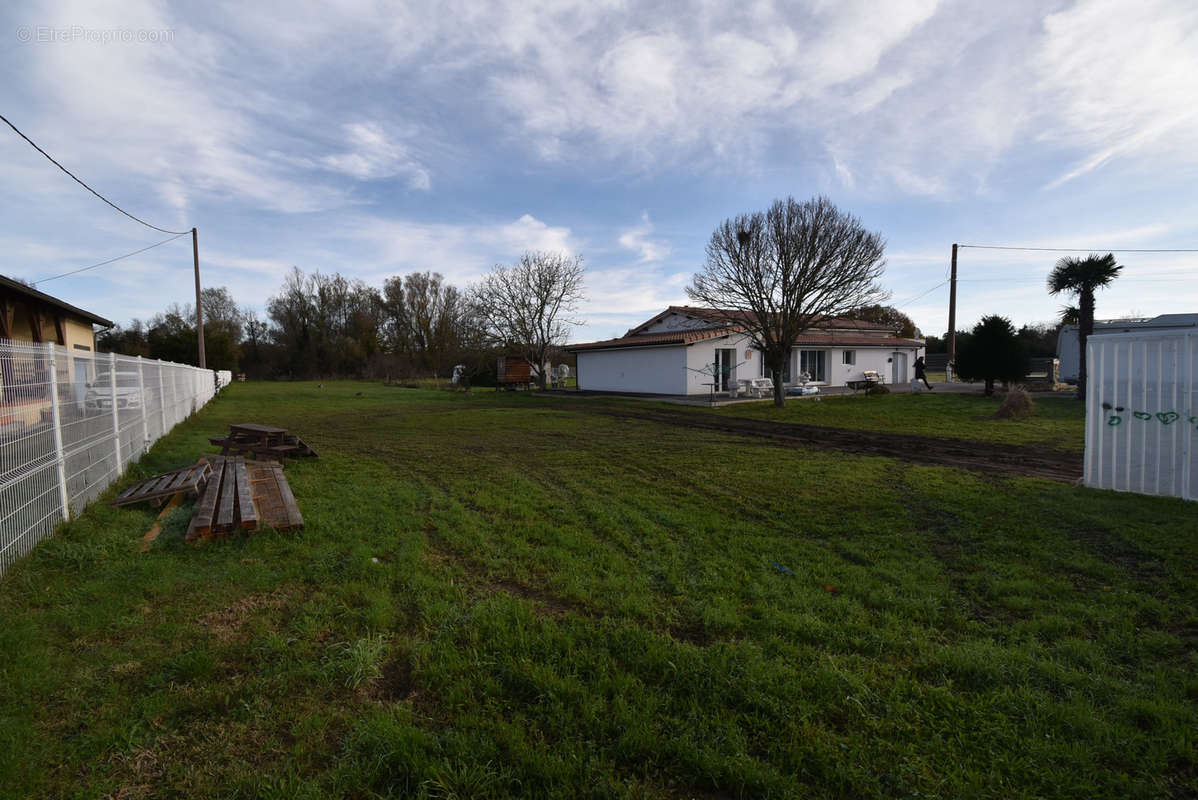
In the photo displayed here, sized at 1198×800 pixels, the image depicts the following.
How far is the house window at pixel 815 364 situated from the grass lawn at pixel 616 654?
2199 centimetres

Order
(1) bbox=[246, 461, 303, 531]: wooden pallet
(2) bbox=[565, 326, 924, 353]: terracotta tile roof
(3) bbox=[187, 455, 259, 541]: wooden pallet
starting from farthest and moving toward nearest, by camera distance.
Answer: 1. (2) bbox=[565, 326, 924, 353]: terracotta tile roof
2. (1) bbox=[246, 461, 303, 531]: wooden pallet
3. (3) bbox=[187, 455, 259, 541]: wooden pallet

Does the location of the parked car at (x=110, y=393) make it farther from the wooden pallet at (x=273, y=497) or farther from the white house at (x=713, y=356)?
the white house at (x=713, y=356)

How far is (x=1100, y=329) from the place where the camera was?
69.1 feet

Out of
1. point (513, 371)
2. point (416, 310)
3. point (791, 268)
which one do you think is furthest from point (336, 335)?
point (791, 268)

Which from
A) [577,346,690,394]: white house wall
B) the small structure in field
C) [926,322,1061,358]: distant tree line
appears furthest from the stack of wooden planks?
[926,322,1061,358]: distant tree line

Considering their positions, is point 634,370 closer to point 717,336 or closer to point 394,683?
point 717,336

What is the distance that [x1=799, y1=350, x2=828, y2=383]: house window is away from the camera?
90.0ft

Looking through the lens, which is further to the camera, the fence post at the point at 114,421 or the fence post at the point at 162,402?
the fence post at the point at 162,402

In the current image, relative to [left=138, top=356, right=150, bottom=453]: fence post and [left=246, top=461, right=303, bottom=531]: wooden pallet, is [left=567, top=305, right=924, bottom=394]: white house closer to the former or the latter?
[left=246, top=461, right=303, bottom=531]: wooden pallet

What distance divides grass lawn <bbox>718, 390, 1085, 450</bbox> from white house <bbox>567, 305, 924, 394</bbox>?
414cm

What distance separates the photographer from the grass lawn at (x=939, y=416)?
12047 mm

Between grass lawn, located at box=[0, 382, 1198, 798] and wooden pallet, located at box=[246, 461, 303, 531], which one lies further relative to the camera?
wooden pallet, located at box=[246, 461, 303, 531]

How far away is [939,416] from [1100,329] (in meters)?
11.5

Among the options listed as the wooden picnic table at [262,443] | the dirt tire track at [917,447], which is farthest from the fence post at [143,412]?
the dirt tire track at [917,447]
